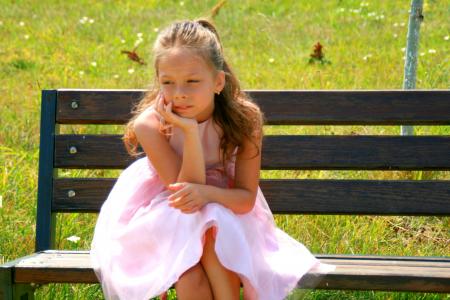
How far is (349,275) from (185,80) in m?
0.78

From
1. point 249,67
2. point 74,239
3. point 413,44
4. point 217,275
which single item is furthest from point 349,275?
point 249,67

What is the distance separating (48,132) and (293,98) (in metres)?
0.92

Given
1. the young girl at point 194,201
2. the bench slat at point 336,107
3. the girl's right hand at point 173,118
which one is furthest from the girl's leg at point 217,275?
the bench slat at point 336,107

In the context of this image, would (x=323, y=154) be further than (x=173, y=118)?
Yes

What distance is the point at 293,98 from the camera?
11.0 feet

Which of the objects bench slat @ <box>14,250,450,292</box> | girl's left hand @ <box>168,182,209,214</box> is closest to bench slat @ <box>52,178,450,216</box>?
bench slat @ <box>14,250,450,292</box>

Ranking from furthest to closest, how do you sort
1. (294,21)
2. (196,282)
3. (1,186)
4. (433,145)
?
(294,21), (1,186), (433,145), (196,282)

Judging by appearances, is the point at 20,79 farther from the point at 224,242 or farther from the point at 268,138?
the point at 224,242

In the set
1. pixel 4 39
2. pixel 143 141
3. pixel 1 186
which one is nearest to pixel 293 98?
pixel 143 141

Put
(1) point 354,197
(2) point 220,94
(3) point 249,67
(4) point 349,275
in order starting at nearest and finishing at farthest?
(4) point 349,275 < (2) point 220,94 < (1) point 354,197 < (3) point 249,67

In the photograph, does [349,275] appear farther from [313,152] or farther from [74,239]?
[74,239]

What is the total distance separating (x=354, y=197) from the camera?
10.8ft

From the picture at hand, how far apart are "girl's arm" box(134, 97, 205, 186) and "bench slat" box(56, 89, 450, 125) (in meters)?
0.48

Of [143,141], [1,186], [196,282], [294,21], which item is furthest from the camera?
[294,21]
